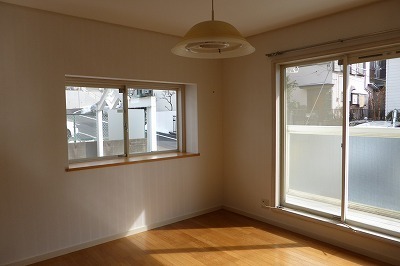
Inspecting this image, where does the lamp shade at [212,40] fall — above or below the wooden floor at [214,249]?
above

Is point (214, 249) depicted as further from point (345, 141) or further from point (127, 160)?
point (345, 141)

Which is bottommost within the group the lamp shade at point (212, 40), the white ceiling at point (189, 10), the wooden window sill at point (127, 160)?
the wooden window sill at point (127, 160)

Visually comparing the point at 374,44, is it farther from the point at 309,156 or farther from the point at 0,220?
the point at 0,220

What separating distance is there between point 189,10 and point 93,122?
67.0 inches

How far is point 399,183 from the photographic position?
286 centimetres

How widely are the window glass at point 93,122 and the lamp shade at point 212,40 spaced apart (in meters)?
1.98

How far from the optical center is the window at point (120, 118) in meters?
3.41

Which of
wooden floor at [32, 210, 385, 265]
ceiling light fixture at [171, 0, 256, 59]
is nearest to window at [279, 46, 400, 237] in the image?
wooden floor at [32, 210, 385, 265]

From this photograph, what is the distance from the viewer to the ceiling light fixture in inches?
61.8

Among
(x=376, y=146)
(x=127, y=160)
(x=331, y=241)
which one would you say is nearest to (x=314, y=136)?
(x=376, y=146)

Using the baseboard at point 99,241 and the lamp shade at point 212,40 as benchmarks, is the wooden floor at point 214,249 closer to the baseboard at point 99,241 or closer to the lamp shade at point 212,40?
the baseboard at point 99,241

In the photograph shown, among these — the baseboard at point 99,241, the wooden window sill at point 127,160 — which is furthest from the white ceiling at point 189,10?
the baseboard at point 99,241

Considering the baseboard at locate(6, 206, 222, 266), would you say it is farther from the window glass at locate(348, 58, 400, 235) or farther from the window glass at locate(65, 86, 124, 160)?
the window glass at locate(348, 58, 400, 235)

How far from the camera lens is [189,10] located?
2.94 m
